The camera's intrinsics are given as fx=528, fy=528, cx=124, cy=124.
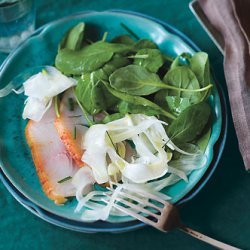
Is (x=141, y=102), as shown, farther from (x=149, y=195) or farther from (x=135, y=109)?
(x=149, y=195)

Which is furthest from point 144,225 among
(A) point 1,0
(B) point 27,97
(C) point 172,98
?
(A) point 1,0

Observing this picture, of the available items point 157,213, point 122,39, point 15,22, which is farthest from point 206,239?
point 15,22

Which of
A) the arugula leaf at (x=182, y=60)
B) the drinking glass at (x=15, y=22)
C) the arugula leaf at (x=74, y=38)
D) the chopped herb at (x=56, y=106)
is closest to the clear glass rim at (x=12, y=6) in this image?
the drinking glass at (x=15, y=22)

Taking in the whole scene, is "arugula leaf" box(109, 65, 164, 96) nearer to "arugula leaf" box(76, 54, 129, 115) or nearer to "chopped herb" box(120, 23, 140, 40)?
"arugula leaf" box(76, 54, 129, 115)

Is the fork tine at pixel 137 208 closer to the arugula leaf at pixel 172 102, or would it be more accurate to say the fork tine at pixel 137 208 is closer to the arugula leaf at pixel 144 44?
the arugula leaf at pixel 172 102

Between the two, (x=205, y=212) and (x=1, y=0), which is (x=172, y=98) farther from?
(x=1, y=0)

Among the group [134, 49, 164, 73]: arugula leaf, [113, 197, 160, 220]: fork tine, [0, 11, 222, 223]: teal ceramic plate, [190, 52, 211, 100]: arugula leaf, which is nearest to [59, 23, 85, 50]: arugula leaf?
[0, 11, 222, 223]: teal ceramic plate
